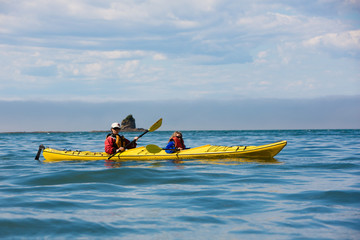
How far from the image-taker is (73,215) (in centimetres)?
537

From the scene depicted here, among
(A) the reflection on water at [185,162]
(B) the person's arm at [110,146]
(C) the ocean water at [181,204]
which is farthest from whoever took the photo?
(B) the person's arm at [110,146]

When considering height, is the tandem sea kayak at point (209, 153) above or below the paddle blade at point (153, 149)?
below

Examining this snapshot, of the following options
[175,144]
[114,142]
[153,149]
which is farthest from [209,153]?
[114,142]

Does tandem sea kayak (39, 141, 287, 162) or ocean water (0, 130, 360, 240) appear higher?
tandem sea kayak (39, 141, 287, 162)

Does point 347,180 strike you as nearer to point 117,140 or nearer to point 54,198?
point 54,198

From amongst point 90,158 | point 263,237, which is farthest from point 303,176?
point 90,158

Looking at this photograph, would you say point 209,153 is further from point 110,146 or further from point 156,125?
point 110,146

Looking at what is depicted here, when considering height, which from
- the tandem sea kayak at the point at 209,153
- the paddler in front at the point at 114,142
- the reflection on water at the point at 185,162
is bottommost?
the reflection on water at the point at 185,162

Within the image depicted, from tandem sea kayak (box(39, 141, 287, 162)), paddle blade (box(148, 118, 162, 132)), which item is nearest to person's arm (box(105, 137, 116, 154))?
tandem sea kayak (box(39, 141, 287, 162))

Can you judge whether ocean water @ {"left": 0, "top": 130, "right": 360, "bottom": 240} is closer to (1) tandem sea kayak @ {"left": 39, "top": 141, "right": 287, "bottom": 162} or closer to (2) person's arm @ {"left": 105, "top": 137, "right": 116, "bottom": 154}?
(1) tandem sea kayak @ {"left": 39, "top": 141, "right": 287, "bottom": 162}

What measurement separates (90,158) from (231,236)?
9.30m

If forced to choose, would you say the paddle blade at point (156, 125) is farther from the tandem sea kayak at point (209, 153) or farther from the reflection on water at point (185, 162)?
the reflection on water at point (185, 162)

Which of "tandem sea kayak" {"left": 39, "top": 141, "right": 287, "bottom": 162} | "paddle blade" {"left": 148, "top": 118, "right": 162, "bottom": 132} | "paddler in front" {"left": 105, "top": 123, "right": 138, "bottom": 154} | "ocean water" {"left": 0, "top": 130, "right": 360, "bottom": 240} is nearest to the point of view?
Answer: "ocean water" {"left": 0, "top": 130, "right": 360, "bottom": 240}

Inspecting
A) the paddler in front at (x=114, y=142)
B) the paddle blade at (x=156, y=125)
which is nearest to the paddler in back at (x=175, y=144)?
the paddler in front at (x=114, y=142)
